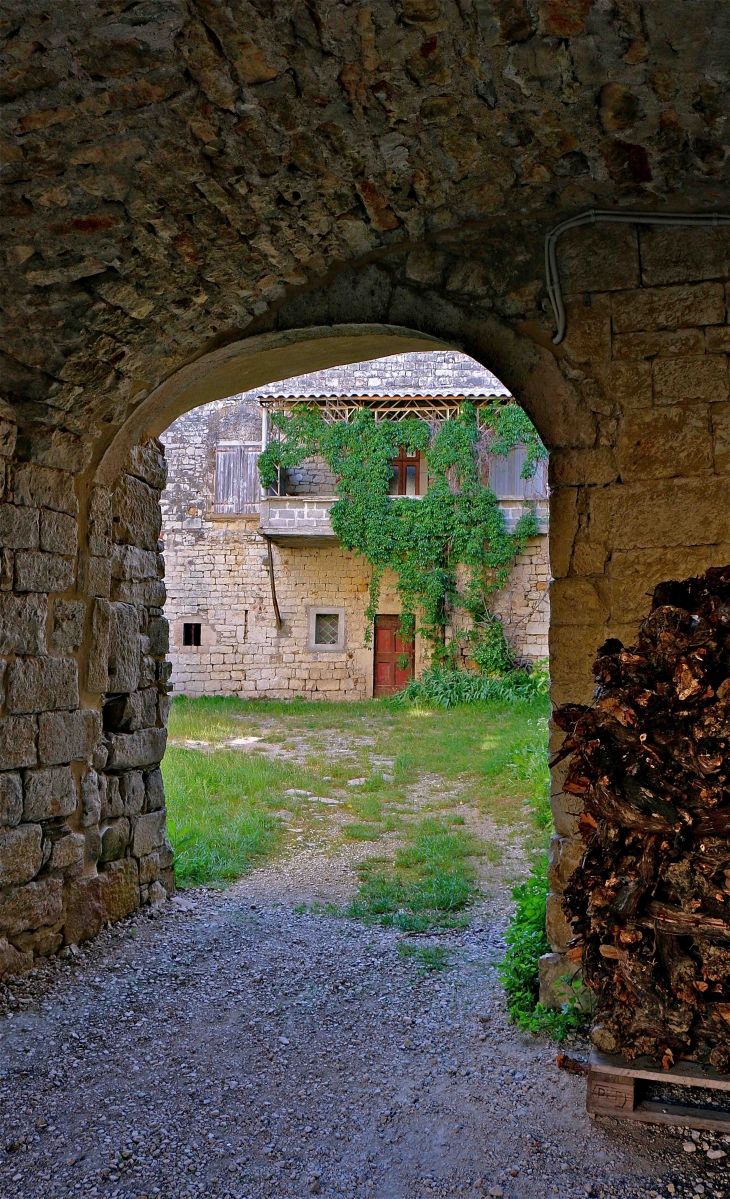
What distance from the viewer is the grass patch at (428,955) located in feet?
12.8

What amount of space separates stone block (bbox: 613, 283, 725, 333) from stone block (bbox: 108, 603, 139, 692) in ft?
9.83

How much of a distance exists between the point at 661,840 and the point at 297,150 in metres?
2.53

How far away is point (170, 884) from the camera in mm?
4949

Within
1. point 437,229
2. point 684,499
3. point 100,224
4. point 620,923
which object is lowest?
point 620,923

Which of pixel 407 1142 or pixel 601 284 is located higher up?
pixel 601 284

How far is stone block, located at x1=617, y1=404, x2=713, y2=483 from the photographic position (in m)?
3.14

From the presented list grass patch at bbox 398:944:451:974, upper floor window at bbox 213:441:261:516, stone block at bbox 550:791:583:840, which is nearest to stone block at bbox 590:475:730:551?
stone block at bbox 550:791:583:840

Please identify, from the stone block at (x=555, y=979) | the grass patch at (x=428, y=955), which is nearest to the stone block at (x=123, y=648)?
the grass patch at (x=428, y=955)

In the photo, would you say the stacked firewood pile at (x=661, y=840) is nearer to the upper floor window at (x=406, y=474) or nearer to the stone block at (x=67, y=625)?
the stone block at (x=67, y=625)

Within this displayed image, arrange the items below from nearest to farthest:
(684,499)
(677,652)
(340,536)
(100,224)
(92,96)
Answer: (92,96)
(677,652)
(100,224)
(684,499)
(340,536)

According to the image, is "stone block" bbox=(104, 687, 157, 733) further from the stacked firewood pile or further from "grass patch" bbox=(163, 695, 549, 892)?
the stacked firewood pile

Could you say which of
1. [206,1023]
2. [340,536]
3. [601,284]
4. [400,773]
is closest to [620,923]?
[206,1023]

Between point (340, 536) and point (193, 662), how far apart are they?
385 cm

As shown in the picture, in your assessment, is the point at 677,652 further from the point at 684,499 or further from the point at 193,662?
the point at 193,662
